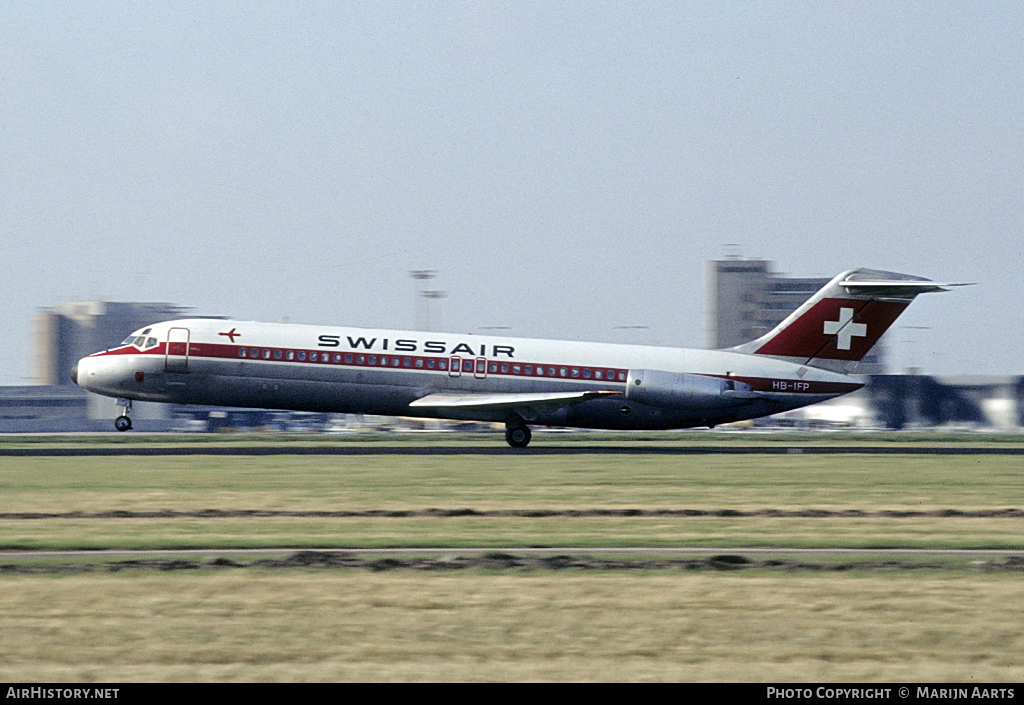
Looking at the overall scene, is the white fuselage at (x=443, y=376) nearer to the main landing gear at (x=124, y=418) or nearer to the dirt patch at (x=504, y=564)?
the main landing gear at (x=124, y=418)

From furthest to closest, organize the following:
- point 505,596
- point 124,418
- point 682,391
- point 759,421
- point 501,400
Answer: point 759,421, point 124,418, point 682,391, point 501,400, point 505,596

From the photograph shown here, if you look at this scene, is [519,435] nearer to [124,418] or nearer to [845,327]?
[845,327]

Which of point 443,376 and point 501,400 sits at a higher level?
point 443,376

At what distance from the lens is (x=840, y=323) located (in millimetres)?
41312

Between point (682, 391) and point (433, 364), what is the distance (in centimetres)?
889

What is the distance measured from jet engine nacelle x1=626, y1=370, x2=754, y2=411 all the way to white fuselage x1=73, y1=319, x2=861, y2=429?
1.4 inches

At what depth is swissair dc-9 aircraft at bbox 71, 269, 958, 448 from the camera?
39.8 meters

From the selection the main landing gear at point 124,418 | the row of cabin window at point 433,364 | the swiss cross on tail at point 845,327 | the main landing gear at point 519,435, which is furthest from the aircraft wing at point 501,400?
the main landing gear at point 124,418

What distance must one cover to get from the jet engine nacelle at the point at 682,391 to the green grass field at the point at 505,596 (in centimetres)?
1289

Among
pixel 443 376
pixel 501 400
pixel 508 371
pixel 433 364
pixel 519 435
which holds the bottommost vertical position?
pixel 519 435

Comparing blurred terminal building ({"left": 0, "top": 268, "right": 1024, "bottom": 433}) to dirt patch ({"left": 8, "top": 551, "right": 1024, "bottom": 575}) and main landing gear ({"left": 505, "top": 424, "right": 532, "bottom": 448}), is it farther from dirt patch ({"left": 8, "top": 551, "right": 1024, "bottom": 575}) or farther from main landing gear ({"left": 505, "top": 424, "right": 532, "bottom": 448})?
dirt patch ({"left": 8, "top": 551, "right": 1024, "bottom": 575})

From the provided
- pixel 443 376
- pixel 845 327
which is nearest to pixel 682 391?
pixel 845 327

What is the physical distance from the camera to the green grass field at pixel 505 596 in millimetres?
11133

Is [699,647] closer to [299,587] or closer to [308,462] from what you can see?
[299,587]
